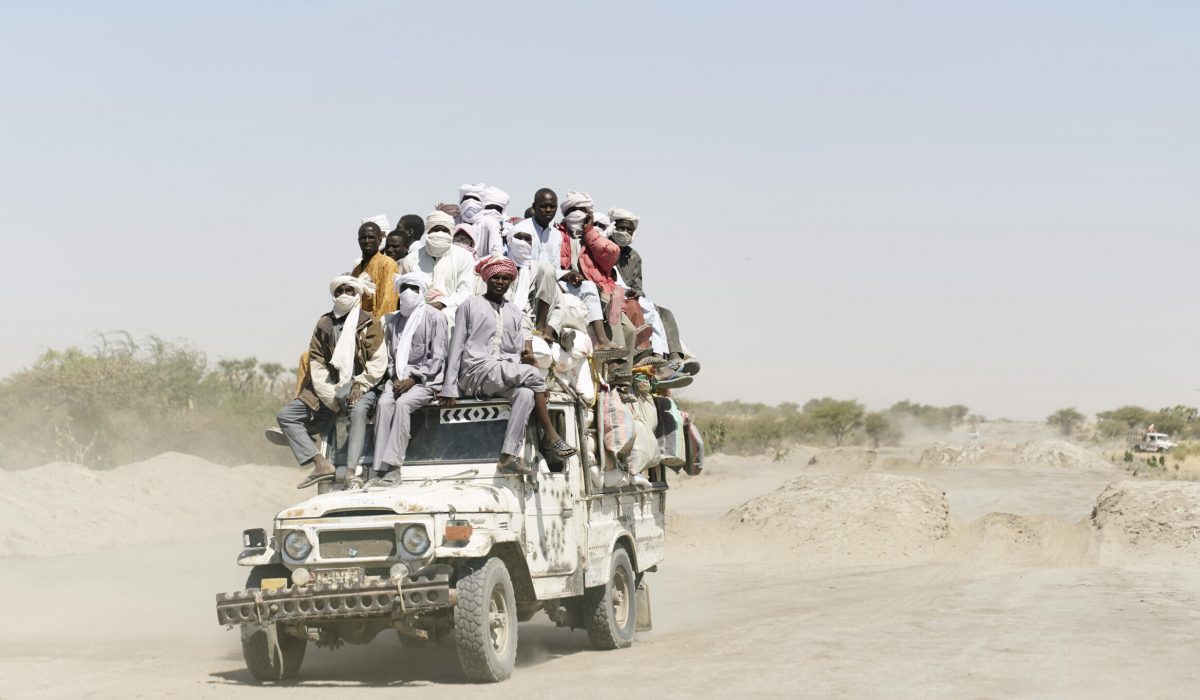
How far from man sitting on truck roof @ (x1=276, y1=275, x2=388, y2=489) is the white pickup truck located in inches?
20.0

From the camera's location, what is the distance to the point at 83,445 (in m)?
38.4

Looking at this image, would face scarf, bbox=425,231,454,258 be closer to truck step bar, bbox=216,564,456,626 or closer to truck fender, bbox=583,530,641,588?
truck fender, bbox=583,530,641,588

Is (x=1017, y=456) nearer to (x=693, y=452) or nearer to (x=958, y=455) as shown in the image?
(x=958, y=455)

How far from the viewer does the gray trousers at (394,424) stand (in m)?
10.9

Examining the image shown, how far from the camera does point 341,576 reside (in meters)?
9.95

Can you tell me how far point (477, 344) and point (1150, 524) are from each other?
1677 cm

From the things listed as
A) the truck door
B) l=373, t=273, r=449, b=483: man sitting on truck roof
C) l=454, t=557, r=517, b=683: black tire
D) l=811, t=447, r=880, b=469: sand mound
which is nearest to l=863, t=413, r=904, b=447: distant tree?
l=811, t=447, r=880, b=469: sand mound

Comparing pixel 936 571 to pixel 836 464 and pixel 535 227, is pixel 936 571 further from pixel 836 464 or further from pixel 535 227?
pixel 836 464

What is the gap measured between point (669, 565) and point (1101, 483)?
58.1ft

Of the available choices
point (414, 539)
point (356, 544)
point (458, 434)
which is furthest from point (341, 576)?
point (458, 434)

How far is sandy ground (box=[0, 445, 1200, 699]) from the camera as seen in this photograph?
34.9 feet

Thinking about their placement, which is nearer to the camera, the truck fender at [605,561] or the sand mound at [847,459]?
the truck fender at [605,561]

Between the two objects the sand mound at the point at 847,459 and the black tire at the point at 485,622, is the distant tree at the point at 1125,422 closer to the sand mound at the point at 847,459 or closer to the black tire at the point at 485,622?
the sand mound at the point at 847,459

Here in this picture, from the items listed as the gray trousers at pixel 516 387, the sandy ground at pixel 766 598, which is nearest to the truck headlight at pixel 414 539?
the sandy ground at pixel 766 598
